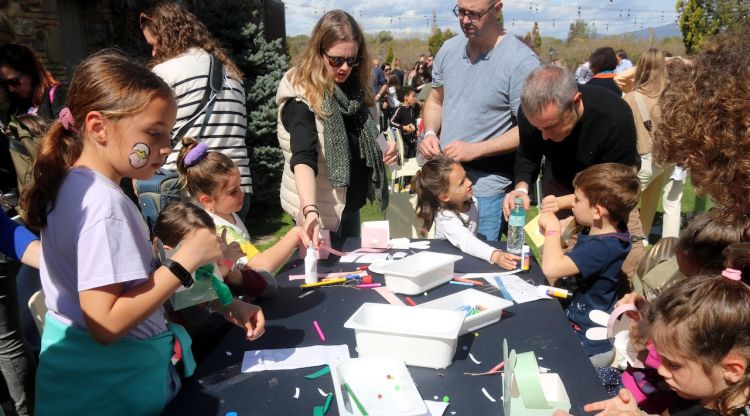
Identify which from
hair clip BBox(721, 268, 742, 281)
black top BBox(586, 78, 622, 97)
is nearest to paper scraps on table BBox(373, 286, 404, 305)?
hair clip BBox(721, 268, 742, 281)

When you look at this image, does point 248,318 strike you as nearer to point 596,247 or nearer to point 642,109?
point 596,247

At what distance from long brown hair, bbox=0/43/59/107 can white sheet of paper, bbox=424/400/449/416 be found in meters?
2.88

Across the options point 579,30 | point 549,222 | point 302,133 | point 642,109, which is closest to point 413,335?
point 549,222

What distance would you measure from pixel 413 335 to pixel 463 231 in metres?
1.31

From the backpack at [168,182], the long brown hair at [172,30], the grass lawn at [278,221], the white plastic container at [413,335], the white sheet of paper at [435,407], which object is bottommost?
the grass lawn at [278,221]

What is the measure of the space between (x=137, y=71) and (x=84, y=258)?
0.54 meters

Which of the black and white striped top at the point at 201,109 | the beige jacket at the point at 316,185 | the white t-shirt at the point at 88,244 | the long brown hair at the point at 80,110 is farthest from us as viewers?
the black and white striped top at the point at 201,109

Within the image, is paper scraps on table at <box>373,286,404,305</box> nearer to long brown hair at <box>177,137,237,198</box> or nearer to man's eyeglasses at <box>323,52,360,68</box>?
long brown hair at <box>177,137,237,198</box>

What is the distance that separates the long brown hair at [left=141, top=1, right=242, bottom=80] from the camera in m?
2.87

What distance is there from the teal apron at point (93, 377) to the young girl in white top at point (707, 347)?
1.15 metres

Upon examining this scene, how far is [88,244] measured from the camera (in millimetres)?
1245

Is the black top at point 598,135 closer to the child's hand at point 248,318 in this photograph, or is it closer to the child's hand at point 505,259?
the child's hand at point 505,259

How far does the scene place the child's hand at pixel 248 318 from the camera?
1692 millimetres

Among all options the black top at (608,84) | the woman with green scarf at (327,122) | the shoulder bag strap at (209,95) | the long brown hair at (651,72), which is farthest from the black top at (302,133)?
the black top at (608,84)
